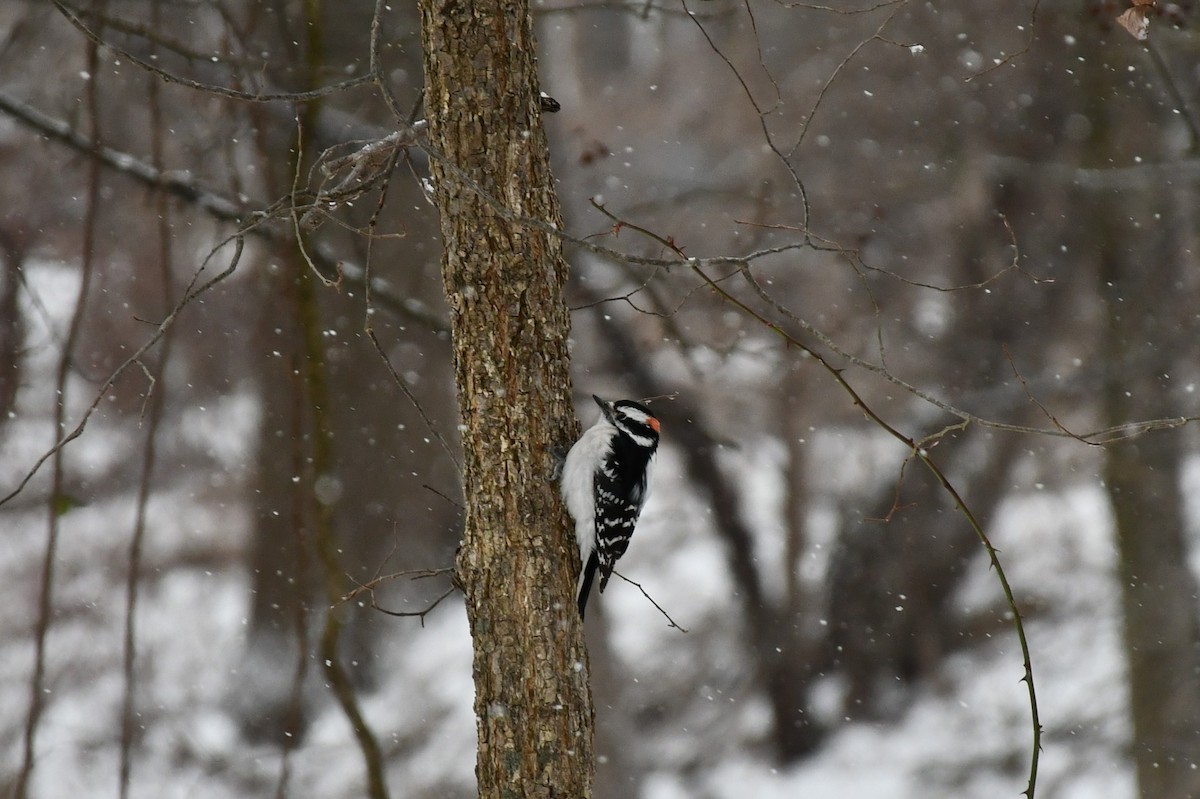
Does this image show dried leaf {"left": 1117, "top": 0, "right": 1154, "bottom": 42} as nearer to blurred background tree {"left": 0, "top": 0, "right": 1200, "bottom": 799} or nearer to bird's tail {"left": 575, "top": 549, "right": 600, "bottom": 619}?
bird's tail {"left": 575, "top": 549, "right": 600, "bottom": 619}

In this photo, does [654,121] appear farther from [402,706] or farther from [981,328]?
[402,706]

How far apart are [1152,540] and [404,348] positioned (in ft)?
16.5

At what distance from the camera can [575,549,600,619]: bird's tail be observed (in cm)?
249

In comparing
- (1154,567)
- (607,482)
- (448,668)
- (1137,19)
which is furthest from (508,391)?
(1154,567)

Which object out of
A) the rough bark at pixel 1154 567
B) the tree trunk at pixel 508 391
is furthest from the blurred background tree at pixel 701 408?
the tree trunk at pixel 508 391

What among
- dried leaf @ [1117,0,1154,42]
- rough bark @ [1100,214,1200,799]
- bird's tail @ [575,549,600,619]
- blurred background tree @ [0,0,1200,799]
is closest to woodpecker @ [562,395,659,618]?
bird's tail @ [575,549,600,619]

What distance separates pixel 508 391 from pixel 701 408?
456 cm

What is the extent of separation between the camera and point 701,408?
6.80 meters

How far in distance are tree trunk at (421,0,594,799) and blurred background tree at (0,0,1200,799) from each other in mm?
2827

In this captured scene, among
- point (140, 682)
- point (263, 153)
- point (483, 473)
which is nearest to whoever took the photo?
point (483, 473)

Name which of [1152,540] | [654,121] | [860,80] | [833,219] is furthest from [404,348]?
[1152,540]

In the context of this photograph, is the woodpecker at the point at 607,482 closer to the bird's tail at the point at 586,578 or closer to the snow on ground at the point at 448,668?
the bird's tail at the point at 586,578

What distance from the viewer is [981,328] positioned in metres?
6.89

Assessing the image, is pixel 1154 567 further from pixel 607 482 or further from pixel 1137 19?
pixel 607 482
